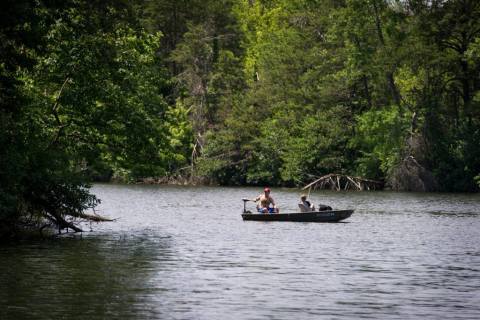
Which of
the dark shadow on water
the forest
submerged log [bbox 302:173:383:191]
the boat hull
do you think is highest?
the forest

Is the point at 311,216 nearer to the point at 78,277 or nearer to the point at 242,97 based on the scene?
Result: the point at 78,277

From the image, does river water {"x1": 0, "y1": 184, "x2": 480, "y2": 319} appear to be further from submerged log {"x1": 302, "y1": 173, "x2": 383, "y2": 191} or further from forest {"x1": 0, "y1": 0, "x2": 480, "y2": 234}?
submerged log {"x1": 302, "y1": 173, "x2": 383, "y2": 191}

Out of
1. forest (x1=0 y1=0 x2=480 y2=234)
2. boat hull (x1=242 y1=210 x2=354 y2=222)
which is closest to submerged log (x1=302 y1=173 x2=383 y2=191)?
forest (x1=0 y1=0 x2=480 y2=234)

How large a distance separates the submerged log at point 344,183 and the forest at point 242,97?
1118mm

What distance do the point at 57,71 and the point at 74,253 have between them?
828 cm

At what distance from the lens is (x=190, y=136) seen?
336 ft

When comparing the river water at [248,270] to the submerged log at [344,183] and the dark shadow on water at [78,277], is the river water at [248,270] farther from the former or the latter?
the submerged log at [344,183]

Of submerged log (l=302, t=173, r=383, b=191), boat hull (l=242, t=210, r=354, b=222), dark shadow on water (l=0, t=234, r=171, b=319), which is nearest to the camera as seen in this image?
dark shadow on water (l=0, t=234, r=171, b=319)

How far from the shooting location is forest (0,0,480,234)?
3578 centimetres

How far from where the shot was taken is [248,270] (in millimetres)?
29828

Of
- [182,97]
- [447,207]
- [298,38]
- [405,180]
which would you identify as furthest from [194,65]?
[447,207]

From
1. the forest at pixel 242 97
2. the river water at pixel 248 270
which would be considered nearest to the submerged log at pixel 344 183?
the forest at pixel 242 97

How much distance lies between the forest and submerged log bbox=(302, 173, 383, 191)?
1118 millimetres

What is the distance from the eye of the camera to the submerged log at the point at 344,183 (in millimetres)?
87188
